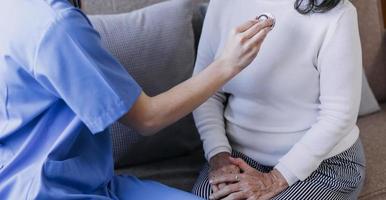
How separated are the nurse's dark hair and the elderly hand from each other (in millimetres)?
393

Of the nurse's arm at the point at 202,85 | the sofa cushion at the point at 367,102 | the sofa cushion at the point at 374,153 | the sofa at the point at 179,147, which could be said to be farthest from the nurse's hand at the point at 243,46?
the sofa cushion at the point at 367,102

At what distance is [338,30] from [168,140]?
0.58 metres

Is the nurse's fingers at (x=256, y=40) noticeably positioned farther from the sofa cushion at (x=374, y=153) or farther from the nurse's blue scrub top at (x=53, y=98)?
the sofa cushion at (x=374, y=153)

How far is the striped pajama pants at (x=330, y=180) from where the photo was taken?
1.18 m

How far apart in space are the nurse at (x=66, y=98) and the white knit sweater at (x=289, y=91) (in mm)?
159

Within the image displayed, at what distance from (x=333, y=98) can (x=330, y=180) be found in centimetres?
20

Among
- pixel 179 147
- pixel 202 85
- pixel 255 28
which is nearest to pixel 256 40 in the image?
pixel 255 28

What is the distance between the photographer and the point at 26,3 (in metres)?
0.93

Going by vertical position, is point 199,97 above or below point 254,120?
above

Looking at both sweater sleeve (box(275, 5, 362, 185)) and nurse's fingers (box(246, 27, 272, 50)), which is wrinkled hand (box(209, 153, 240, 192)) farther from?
nurse's fingers (box(246, 27, 272, 50))

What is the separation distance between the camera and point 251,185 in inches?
46.9

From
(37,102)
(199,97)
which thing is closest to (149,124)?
(199,97)

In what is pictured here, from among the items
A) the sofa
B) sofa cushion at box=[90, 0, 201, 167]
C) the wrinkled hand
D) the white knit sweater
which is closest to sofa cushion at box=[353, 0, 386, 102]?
the sofa

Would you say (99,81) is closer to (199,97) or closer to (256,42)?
(199,97)
